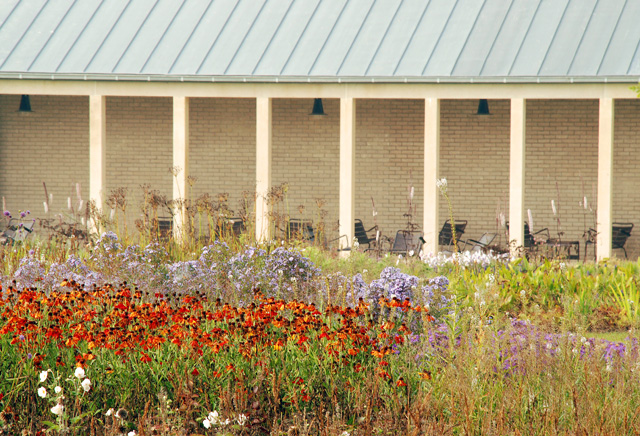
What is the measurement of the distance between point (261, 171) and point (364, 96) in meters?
Answer: 1.88

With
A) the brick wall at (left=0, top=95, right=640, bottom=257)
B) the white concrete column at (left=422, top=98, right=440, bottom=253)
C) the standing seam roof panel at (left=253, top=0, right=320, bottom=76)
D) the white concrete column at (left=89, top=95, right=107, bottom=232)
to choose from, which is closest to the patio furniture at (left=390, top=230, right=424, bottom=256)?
the white concrete column at (left=422, top=98, right=440, bottom=253)

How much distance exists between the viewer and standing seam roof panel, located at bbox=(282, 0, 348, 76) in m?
12.2

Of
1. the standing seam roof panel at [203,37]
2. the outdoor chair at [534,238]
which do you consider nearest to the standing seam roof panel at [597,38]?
the outdoor chair at [534,238]

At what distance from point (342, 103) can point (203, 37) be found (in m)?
2.63

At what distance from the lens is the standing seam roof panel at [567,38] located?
37.8ft

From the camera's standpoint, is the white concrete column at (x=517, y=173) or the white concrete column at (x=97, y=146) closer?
the white concrete column at (x=517, y=173)

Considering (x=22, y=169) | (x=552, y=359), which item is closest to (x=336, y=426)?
(x=552, y=359)

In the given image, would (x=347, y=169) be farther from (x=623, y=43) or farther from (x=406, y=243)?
(x=623, y=43)

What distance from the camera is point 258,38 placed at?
12852mm

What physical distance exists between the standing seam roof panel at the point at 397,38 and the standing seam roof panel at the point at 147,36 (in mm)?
3490

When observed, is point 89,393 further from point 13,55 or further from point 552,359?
point 13,55

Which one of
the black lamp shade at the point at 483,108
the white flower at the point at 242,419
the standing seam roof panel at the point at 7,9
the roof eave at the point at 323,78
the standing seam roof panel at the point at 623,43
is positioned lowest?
the white flower at the point at 242,419

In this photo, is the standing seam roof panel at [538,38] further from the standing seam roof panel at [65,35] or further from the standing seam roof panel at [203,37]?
the standing seam roof panel at [65,35]

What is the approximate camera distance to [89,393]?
4086 mm
